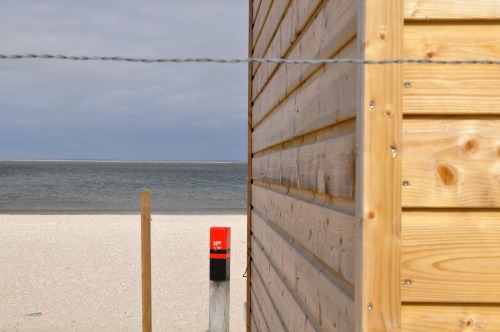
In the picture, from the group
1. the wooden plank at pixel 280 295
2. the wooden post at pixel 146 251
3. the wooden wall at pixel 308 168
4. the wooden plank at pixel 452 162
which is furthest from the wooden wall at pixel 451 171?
the wooden post at pixel 146 251

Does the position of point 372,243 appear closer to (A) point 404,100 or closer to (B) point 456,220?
(B) point 456,220

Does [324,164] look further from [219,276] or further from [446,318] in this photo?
[219,276]

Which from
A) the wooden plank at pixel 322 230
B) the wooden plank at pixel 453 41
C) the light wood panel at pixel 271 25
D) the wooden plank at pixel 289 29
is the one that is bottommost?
the wooden plank at pixel 322 230

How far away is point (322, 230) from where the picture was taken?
239 centimetres

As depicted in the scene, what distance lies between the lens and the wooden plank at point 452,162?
1.79 metres

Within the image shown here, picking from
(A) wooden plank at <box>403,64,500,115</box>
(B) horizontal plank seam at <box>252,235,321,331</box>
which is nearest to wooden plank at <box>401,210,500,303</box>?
(A) wooden plank at <box>403,64,500,115</box>

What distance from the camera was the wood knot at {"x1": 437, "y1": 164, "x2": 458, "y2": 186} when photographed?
1.79 metres

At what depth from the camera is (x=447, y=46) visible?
1827 millimetres

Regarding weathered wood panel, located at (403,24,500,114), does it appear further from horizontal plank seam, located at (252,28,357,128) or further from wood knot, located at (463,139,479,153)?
horizontal plank seam, located at (252,28,357,128)

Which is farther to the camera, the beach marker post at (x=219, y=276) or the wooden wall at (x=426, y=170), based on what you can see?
the beach marker post at (x=219, y=276)

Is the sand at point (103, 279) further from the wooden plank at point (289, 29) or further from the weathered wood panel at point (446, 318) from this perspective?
the weathered wood panel at point (446, 318)

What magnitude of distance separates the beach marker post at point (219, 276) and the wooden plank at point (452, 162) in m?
3.75

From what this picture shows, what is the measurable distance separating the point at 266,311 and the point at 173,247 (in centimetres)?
1059

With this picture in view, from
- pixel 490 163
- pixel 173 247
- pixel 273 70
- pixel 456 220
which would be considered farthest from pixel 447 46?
pixel 173 247
